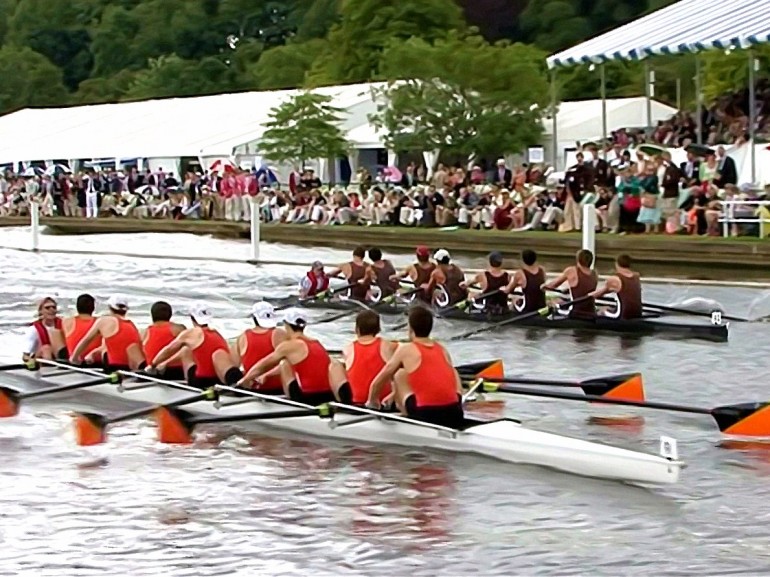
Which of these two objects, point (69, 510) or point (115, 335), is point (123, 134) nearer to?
point (115, 335)

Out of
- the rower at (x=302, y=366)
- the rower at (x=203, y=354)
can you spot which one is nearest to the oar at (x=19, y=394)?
the rower at (x=203, y=354)

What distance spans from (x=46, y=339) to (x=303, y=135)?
90.2 feet

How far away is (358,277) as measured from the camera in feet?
74.7

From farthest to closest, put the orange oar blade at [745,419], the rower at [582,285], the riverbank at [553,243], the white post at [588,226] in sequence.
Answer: the riverbank at [553,243] → the white post at [588,226] → the rower at [582,285] → the orange oar blade at [745,419]

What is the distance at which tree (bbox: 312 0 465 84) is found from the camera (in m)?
61.2

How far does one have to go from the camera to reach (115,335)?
618 inches

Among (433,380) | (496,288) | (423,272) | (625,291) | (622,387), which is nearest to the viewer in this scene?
(433,380)

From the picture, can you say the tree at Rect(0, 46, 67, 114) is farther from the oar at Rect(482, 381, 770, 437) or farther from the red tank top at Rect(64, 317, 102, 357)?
the oar at Rect(482, 381, 770, 437)

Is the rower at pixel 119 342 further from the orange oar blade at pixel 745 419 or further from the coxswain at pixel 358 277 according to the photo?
the coxswain at pixel 358 277

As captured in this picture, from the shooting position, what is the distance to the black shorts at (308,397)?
13562 mm

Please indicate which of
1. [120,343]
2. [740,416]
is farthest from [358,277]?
[740,416]

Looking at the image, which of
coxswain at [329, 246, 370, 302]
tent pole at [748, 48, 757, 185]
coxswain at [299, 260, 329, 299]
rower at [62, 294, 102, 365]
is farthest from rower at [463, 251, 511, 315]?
tent pole at [748, 48, 757, 185]

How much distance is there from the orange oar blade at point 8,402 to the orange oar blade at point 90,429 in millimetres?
2116

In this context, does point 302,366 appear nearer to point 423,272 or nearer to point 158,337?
point 158,337
